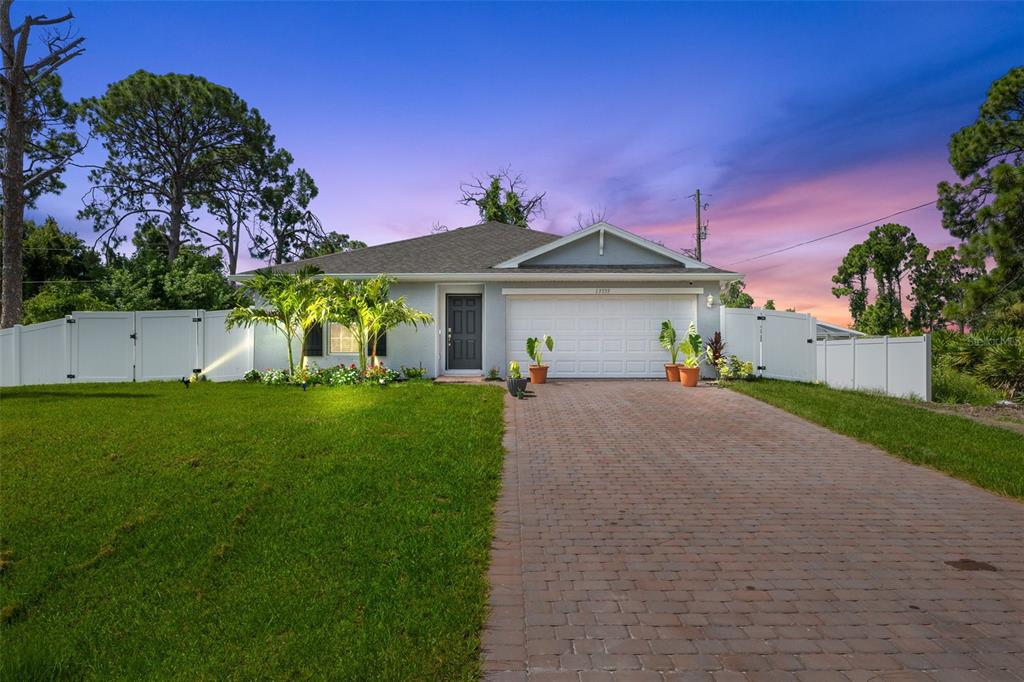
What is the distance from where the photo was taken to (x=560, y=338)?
1344 centimetres

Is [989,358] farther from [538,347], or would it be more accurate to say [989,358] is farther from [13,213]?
[13,213]

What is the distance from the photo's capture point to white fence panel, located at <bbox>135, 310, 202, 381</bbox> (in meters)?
13.2

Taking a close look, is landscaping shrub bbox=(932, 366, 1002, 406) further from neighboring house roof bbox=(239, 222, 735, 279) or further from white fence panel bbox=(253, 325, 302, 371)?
white fence panel bbox=(253, 325, 302, 371)

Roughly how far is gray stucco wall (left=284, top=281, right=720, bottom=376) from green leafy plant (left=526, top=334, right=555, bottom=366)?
0.92 meters

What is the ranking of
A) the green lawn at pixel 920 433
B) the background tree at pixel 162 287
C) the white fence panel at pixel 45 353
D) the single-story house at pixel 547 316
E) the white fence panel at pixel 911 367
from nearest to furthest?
the green lawn at pixel 920 433, the white fence panel at pixel 911 367, the white fence panel at pixel 45 353, the single-story house at pixel 547 316, the background tree at pixel 162 287

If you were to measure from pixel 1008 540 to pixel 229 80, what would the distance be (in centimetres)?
2859

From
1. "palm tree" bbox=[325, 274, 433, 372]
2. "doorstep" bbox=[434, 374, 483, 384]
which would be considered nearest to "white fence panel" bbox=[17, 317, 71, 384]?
"palm tree" bbox=[325, 274, 433, 372]

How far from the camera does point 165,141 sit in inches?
929

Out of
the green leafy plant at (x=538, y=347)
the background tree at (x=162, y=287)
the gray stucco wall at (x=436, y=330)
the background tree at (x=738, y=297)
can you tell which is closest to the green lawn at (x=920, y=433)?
Result: the gray stucco wall at (x=436, y=330)

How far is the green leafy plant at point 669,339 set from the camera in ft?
42.3

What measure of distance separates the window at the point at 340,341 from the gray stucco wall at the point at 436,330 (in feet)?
0.42

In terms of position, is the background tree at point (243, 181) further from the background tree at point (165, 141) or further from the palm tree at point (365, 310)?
the palm tree at point (365, 310)

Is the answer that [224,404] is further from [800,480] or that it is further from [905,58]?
[905,58]

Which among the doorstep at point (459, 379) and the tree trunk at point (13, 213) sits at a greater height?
the tree trunk at point (13, 213)
